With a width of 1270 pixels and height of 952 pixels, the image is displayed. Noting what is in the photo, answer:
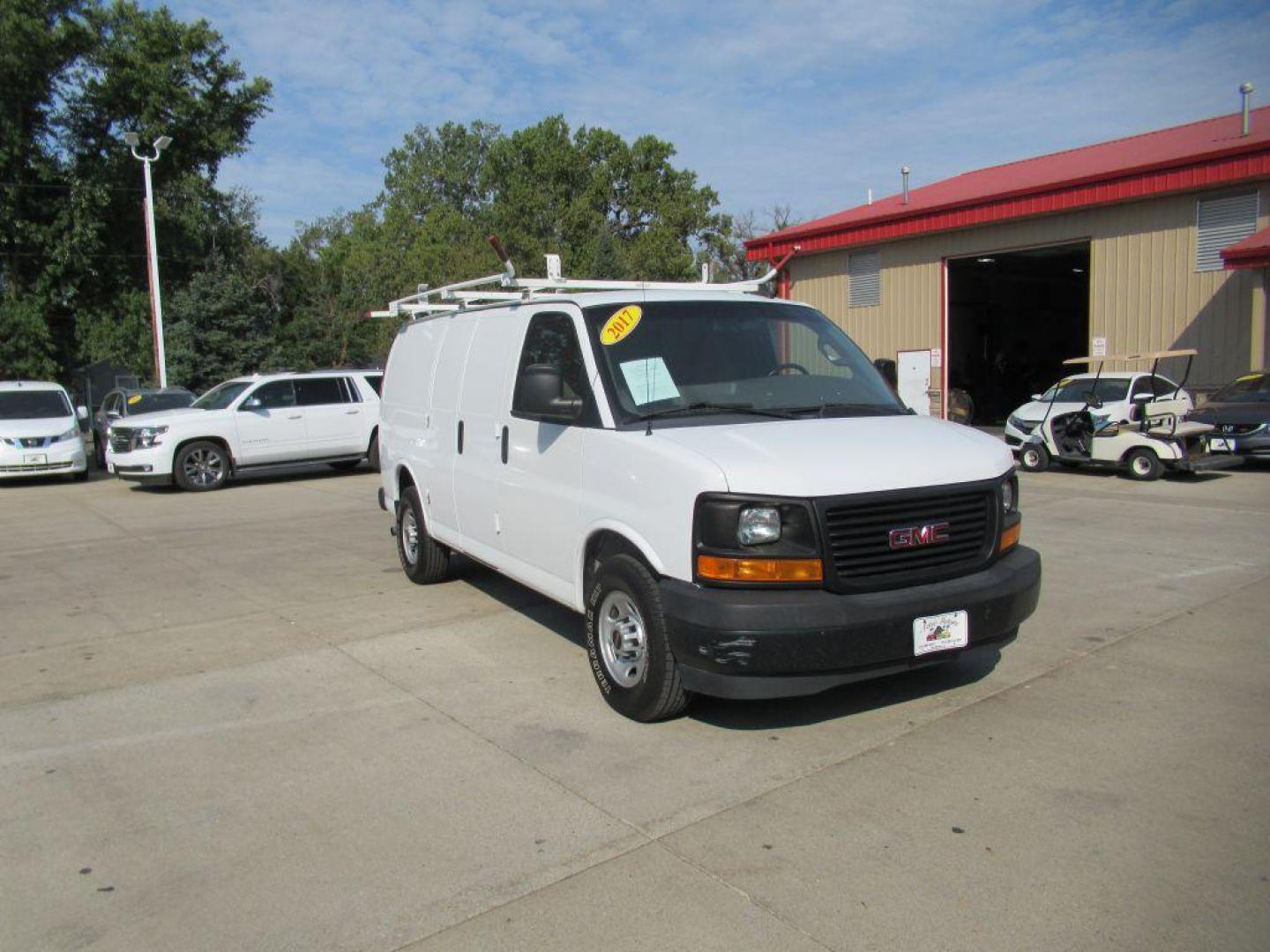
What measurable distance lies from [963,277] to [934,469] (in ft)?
85.9

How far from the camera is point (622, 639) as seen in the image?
484 centimetres

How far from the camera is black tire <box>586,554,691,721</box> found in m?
4.50

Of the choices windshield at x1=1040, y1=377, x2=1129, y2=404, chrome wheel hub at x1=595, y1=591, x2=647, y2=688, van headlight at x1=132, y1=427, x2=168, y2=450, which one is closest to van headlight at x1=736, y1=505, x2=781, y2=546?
chrome wheel hub at x1=595, y1=591, x2=647, y2=688

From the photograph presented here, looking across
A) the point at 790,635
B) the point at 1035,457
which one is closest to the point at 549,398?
the point at 790,635

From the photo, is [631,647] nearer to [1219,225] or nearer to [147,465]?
[147,465]

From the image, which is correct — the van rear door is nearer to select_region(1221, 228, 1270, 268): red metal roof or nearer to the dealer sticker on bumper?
the dealer sticker on bumper

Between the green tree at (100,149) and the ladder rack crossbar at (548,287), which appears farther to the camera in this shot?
the green tree at (100,149)

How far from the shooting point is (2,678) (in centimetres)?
586

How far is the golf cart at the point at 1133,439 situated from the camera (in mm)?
13531

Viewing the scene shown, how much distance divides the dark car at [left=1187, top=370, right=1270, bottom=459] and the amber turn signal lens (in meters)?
12.5

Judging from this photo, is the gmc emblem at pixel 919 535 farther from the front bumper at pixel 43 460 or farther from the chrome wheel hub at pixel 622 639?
the front bumper at pixel 43 460

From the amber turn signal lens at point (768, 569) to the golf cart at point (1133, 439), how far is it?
36.6 ft

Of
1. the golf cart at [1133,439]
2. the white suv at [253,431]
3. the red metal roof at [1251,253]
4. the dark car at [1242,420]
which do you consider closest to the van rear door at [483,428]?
the white suv at [253,431]

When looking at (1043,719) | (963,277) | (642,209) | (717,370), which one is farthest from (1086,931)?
(642,209)
